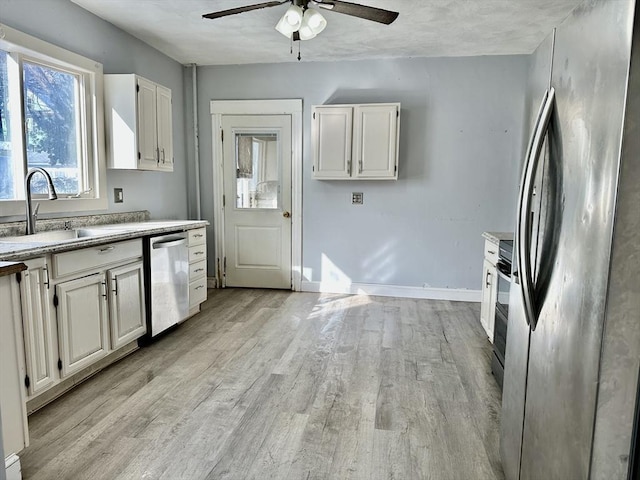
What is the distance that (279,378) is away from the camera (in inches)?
105

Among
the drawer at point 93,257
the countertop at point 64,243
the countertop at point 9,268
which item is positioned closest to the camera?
the countertop at point 9,268

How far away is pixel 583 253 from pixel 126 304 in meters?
2.74

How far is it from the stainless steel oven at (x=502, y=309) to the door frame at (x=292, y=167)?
2.57 m

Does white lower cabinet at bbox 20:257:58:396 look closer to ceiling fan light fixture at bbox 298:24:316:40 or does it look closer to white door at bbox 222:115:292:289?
ceiling fan light fixture at bbox 298:24:316:40

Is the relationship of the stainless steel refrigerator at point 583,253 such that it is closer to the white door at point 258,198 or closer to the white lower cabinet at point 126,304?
the white lower cabinet at point 126,304

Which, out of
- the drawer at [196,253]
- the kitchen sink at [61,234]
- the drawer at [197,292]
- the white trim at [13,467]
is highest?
the kitchen sink at [61,234]

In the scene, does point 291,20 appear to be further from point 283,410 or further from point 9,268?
point 283,410

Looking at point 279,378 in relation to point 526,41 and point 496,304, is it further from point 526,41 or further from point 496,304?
point 526,41

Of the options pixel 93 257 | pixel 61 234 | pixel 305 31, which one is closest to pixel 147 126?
pixel 61 234

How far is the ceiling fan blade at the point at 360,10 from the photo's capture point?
2527 mm

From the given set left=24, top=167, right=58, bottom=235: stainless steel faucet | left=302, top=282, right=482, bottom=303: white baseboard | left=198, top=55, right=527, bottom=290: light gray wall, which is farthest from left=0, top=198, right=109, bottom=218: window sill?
left=302, top=282, right=482, bottom=303: white baseboard

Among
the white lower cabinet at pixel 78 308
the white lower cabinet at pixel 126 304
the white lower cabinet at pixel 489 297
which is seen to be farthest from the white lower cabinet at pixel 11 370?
the white lower cabinet at pixel 489 297

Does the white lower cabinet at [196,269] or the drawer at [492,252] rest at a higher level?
the drawer at [492,252]

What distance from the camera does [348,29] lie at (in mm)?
3672
